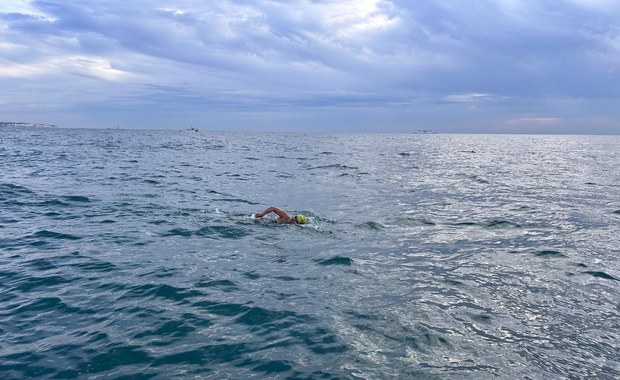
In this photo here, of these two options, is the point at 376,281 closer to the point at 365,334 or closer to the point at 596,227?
the point at 365,334

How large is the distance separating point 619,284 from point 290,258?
8.81m

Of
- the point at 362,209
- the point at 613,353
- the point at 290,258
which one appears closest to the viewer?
the point at 613,353

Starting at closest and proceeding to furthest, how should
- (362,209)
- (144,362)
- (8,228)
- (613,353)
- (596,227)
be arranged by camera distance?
1. (144,362)
2. (613,353)
3. (8,228)
4. (596,227)
5. (362,209)

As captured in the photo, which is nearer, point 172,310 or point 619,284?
point 172,310

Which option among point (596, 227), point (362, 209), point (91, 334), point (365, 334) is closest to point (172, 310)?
point (91, 334)

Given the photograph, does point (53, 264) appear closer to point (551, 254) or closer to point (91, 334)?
point (91, 334)

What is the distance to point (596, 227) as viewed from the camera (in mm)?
18281

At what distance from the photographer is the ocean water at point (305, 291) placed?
755 cm

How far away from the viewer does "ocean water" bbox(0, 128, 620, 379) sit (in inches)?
297

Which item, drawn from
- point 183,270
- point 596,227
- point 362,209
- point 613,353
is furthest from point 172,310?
point 596,227

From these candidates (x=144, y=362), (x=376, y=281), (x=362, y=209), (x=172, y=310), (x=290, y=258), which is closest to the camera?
(x=144, y=362)

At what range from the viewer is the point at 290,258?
13484 millimetres

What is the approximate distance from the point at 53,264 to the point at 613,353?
1309cm

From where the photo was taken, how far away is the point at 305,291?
10758 mm
